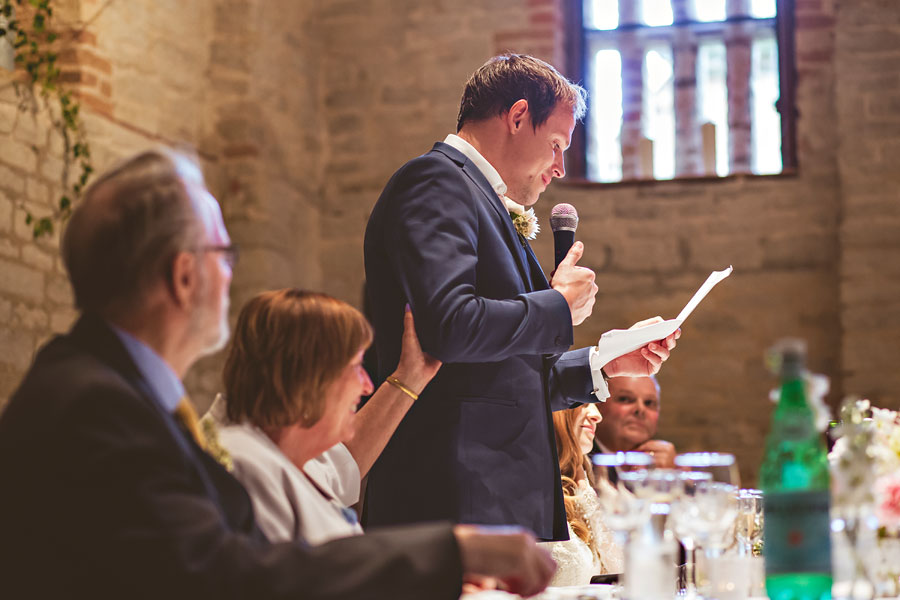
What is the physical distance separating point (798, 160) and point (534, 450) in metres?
5.44

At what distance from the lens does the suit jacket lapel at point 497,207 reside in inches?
102

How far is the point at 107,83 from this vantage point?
20.4 feet

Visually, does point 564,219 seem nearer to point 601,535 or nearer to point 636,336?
point 636,336

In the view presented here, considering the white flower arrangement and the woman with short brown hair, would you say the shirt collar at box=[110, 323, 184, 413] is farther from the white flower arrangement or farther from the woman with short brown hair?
the white flower arrangement

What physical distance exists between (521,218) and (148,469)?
5.60ft

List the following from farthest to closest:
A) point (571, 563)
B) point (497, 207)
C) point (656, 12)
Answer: point (656, 12) < point (571, 563) < point (497, 207)

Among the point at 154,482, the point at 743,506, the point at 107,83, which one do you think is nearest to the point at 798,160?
the point at 107,83

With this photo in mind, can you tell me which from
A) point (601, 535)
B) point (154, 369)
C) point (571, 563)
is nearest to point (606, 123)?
point (571, 563)

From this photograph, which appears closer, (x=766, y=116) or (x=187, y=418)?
(x=187, y=418)

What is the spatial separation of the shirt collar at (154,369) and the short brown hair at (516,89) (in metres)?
1.41

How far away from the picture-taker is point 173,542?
4.00 feet

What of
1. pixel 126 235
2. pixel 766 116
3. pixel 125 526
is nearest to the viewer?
pixel 125 526

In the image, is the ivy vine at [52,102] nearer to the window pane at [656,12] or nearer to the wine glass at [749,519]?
the window pane at [656,12]

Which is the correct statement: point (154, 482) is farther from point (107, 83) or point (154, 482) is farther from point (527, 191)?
point (107, 83)
